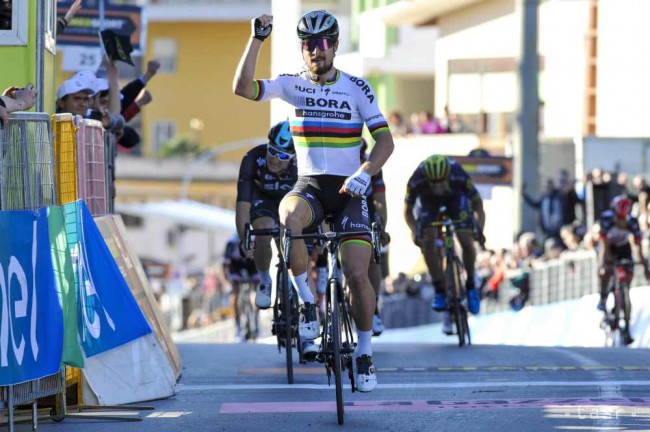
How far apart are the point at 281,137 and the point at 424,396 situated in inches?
117

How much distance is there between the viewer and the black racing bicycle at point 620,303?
69.3ft

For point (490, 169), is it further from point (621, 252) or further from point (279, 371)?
point (279, 371)

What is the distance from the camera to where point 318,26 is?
35.8 feet

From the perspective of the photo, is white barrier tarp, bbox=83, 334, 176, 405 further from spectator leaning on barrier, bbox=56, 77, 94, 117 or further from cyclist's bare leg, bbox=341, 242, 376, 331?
spectator leaning on barrier, bbox=56, 77, 94, 117

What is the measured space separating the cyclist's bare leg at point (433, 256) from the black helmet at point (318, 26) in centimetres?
670

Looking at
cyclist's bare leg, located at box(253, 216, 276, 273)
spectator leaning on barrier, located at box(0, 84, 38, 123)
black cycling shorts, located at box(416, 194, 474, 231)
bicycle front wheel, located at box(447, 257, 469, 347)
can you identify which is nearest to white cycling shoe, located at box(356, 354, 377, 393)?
spectator leaning on barrier, located at box(0, 84, 38, 123)

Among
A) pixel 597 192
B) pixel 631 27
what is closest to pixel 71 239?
pixel 597 192

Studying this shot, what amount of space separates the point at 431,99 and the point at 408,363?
47172mm

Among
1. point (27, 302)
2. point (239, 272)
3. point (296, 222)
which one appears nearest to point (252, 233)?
point (296, 222)

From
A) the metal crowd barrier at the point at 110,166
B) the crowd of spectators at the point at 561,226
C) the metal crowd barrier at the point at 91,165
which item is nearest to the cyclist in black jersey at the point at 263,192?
the metal crowd barrier at the point at 110,166

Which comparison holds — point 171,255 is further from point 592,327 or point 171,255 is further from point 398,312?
point 592,327

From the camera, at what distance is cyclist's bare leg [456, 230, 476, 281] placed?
17.5 meters

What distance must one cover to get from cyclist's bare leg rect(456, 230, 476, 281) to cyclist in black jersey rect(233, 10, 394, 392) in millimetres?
6351

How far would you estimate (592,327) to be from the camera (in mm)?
23375
